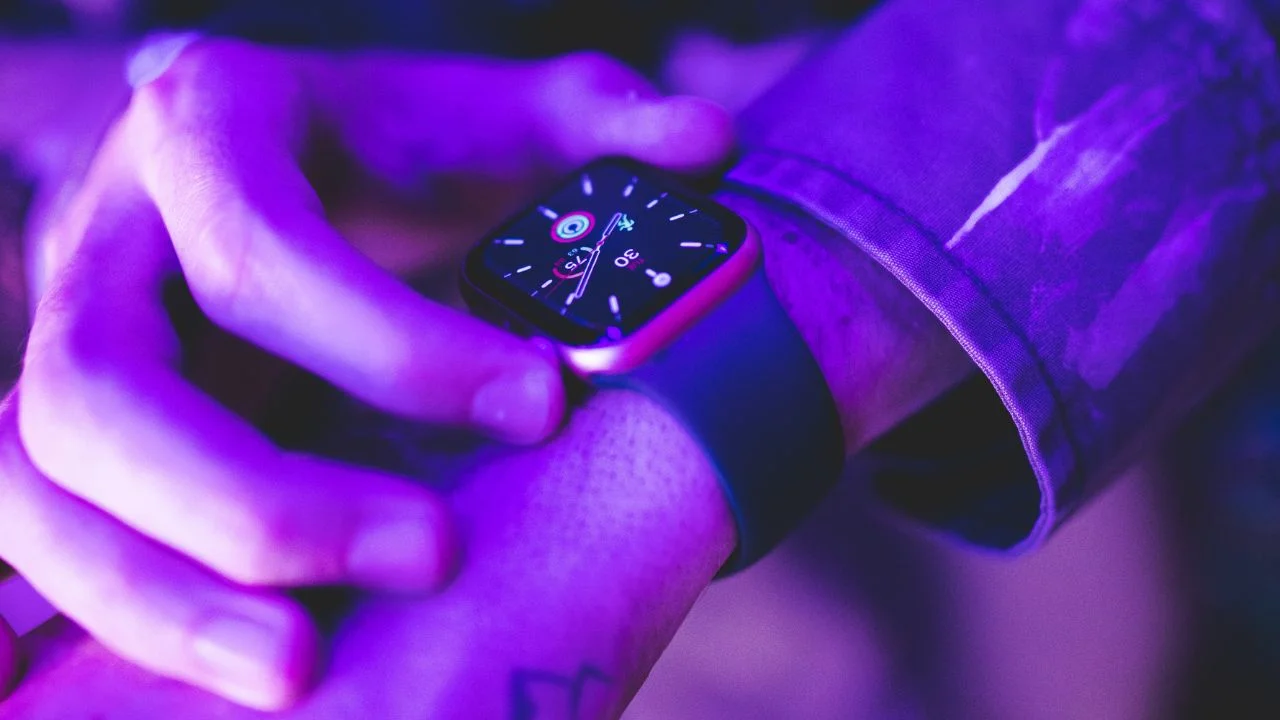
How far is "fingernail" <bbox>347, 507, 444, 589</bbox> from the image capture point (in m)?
0.55

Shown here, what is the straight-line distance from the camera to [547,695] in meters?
0.57

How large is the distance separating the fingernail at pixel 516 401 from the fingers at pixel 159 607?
175 mm

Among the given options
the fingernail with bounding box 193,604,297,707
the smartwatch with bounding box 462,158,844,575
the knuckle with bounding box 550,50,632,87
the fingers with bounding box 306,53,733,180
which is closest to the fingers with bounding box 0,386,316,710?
the fingernail with bounding box 193,604,297,707

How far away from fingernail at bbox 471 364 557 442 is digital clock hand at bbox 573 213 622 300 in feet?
0.26

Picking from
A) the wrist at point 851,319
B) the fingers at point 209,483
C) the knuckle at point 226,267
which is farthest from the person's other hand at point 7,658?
the wrist at point 851,319

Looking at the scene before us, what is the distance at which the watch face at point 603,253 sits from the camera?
0.66m

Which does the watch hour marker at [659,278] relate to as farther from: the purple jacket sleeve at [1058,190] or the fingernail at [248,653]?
the fingernail at [248,653]

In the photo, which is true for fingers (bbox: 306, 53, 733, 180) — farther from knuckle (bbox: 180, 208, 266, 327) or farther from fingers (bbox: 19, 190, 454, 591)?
fingers (bbox: 19, 190, 454, 591)

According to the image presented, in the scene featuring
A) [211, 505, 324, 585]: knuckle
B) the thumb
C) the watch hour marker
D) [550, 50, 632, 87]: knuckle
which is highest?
[550, 50, 632, 87]: knuckle

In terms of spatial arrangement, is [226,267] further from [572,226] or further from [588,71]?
[588,71]

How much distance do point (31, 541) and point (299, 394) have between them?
0.25 metres

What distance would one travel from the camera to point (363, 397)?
61cm

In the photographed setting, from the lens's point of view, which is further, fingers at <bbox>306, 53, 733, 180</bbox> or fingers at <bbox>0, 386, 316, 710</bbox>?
fingers at <bbox>306, 53, 733, 180</bbox>

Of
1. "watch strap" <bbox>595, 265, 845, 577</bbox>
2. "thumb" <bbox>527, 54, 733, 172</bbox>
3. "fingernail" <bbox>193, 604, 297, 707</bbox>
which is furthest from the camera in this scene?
"thumb" <bbox>527, 54, 733, 172</bbox>
